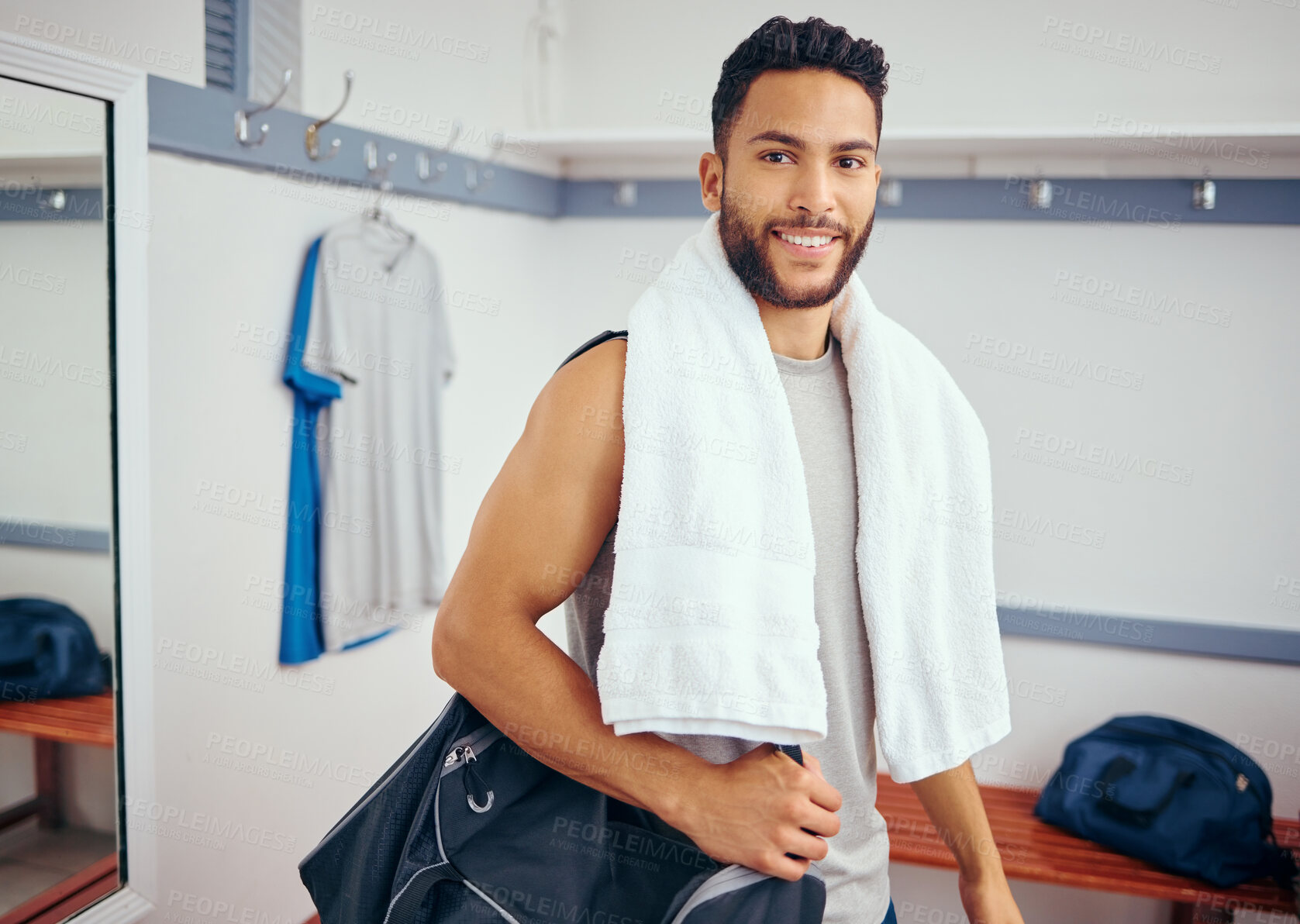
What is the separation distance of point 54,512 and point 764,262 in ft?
3.78

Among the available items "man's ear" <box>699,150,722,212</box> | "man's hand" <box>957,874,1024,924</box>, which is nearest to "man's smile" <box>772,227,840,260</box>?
"man's ear" <box>699,150,722,212</box>

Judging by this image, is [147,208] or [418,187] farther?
[418,187]

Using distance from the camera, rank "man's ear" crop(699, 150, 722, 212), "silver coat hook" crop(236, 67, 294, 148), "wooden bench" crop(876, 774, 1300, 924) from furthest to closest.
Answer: "wooden bench" crop(876, 774, 1300, 924), "silver coat hook" crop(236, 67, 294, 148), "man's ear" crop(699, 150, 722, 212)

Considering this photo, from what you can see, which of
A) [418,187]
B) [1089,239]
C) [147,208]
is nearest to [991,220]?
[1089,239]

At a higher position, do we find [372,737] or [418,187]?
[418,187]

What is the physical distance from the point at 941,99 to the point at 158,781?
2.67 metres

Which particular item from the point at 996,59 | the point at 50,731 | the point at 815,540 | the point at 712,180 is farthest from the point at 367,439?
the point at 996,59

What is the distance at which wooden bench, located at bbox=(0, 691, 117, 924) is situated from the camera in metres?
1.36

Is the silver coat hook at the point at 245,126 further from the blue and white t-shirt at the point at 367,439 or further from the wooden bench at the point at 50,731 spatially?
the wooden bench at the point at 50,731

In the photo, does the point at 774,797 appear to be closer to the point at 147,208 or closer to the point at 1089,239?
the point at 147,208

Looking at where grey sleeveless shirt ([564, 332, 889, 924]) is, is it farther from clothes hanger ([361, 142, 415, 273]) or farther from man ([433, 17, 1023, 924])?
clothes hanger ([361, 142, 415, 273])

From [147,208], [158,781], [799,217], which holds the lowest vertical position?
[158,781]

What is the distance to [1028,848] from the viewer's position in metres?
2.27

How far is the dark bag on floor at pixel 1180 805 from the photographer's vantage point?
212 cm
